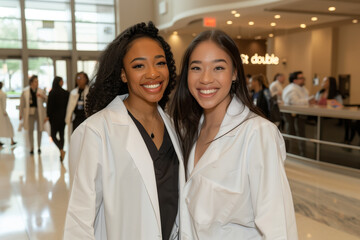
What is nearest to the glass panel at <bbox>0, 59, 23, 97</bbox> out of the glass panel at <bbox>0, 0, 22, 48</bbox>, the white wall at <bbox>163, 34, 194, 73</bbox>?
the glass panel at <bbox>0, 0, 22, 48</bbox>

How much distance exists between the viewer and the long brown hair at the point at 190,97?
6.09 ft

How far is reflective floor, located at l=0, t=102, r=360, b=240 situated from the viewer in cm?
423

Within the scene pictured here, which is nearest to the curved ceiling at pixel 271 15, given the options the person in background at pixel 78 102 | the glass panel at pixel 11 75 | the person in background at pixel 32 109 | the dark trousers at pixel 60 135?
the person in background at pixel 78 102

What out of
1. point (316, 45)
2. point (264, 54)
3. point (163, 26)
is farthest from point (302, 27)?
point (163, 26)

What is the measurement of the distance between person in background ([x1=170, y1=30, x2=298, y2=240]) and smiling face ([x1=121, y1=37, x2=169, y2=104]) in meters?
0.17

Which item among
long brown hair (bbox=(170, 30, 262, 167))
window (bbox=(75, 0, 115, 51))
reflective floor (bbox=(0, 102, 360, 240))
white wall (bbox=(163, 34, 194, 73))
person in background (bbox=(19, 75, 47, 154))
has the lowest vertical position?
reflective floor (bbox=(0, 102, 360, 240))

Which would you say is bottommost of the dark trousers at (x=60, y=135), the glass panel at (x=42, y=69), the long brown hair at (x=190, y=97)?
the dark trousers at (x=60, y=135)

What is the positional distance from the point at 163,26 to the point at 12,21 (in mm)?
6420

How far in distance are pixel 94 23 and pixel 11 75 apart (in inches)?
173

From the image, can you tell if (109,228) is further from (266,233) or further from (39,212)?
(39,212)

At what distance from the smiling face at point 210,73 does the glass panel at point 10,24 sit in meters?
15.7

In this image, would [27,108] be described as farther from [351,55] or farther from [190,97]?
[351,55]

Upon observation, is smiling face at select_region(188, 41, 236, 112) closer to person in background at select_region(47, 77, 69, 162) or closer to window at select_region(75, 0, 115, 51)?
person in background at select_region(47, 77, 69, 162)

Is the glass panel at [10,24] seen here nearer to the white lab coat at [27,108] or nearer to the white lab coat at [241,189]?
the white lab coat at [27,108]
